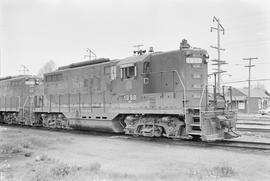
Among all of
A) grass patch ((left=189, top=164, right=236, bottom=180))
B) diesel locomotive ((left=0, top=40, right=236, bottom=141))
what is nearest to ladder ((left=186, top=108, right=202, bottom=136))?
diesel locomotive ((left=0, top=40, right=236, bottom=141))

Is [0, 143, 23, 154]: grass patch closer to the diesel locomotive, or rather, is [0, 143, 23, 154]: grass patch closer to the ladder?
the diesel locomotive

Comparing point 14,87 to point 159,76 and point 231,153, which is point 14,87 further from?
point 231,153

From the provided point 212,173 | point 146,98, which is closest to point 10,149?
point 146,98

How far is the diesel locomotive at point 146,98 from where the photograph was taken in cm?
1084

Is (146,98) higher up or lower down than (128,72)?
lower down

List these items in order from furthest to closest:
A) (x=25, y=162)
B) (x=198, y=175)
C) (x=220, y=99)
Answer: (x=220, y=99) < (x=25, y=162) < (x=198, y=175)

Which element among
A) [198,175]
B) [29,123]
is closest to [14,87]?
[29,123]

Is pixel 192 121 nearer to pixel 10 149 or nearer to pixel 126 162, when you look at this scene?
pixel 126 162

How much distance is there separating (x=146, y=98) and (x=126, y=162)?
4.74m

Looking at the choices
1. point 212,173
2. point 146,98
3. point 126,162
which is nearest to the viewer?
point 212,173

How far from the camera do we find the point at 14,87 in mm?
22547

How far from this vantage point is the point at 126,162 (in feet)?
25.2

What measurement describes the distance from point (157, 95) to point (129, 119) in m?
1.84

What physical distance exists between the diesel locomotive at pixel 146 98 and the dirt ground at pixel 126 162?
1.11 meters
